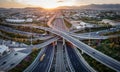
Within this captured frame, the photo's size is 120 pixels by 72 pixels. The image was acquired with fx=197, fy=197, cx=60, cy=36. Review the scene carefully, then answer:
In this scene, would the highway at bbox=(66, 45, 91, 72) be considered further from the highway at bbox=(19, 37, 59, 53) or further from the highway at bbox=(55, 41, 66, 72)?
the highway at bbox=(19, 37, 59, 53)

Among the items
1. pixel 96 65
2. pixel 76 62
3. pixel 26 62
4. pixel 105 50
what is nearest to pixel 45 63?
pixel 26 62

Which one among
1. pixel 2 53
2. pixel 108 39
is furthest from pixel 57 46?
pixel 2 53

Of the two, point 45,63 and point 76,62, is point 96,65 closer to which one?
point 76,62

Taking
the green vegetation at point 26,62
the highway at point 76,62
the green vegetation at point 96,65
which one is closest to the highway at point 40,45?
the green vegetation at point 26,62

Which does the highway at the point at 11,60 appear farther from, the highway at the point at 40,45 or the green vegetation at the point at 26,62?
the highway at the point at 40,45

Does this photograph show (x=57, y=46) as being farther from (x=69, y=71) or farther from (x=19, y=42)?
(x=69, y=71)
